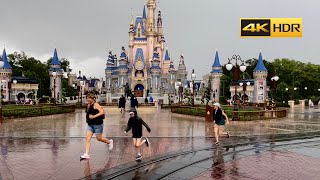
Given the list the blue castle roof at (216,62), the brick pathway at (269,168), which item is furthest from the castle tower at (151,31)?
the brick pathway at (269,168)

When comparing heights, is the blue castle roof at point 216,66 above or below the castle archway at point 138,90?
above

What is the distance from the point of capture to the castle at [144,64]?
273ft

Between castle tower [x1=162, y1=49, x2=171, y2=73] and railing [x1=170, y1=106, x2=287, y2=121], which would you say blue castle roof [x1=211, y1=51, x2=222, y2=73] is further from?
railing [x1=170, y1=106, x2=287, y2=121]

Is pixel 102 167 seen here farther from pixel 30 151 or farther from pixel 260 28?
pixel 260 28

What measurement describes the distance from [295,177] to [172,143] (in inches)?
230

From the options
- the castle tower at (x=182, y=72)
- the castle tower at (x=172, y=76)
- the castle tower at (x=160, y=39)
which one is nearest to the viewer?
the castle tower at (x=172, y=76)

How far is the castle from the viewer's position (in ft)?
273

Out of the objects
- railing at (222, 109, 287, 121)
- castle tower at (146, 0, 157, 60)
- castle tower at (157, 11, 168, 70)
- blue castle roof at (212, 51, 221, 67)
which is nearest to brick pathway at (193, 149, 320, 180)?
railing at (222, 109, 287, 121)

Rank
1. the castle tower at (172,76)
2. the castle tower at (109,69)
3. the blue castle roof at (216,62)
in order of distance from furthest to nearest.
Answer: the castle tower at (172,76) < the castle tower at (109,69) < the blue castle roof at (216,62)

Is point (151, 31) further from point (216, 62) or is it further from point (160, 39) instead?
point (216, 62)

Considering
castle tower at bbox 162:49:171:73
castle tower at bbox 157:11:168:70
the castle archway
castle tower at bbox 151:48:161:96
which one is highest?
castle tower at bbox 157:11:168:70

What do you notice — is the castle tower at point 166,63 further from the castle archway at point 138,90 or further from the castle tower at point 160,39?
the castle archway at point 138,90

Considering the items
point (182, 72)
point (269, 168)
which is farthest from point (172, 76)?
point (269, 168)

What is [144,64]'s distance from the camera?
84625 millimetres
